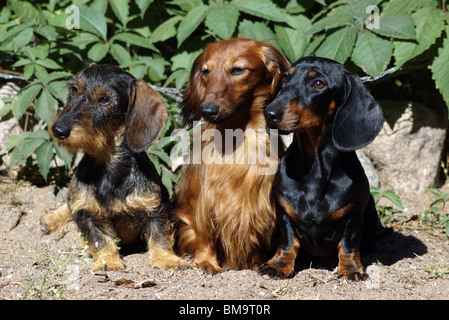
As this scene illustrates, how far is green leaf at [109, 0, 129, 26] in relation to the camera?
558 centimetres

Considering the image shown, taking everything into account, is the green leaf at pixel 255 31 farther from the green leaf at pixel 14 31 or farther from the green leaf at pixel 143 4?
the green leaf at pixel 14 31

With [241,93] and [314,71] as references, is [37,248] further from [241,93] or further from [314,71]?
[314,71]

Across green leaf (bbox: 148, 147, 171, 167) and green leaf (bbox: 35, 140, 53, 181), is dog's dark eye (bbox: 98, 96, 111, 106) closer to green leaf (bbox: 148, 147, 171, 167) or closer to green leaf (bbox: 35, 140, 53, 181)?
green leaf (bbox: 148, 147, 171, 167)

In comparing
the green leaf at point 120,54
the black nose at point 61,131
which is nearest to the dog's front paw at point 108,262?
the black nose at point 61,131

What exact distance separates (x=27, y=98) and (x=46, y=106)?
18 cm

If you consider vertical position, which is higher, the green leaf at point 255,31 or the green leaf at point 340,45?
the green leaf at point 340,45

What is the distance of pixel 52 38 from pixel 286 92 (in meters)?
2.71

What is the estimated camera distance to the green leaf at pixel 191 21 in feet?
16.9

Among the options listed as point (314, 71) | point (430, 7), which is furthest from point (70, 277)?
point (430, 7)

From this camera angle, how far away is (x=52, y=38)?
16.9 feet

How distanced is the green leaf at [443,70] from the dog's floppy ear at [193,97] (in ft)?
6.59

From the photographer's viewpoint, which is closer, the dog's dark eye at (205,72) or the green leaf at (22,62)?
the dog's dark eye at (205,72)

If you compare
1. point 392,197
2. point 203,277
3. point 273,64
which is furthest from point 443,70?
point 203,277

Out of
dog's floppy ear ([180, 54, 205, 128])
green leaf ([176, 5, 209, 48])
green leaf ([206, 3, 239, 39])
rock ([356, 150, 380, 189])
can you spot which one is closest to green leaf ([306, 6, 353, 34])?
green leaf ([206, 3, 239, 39])
